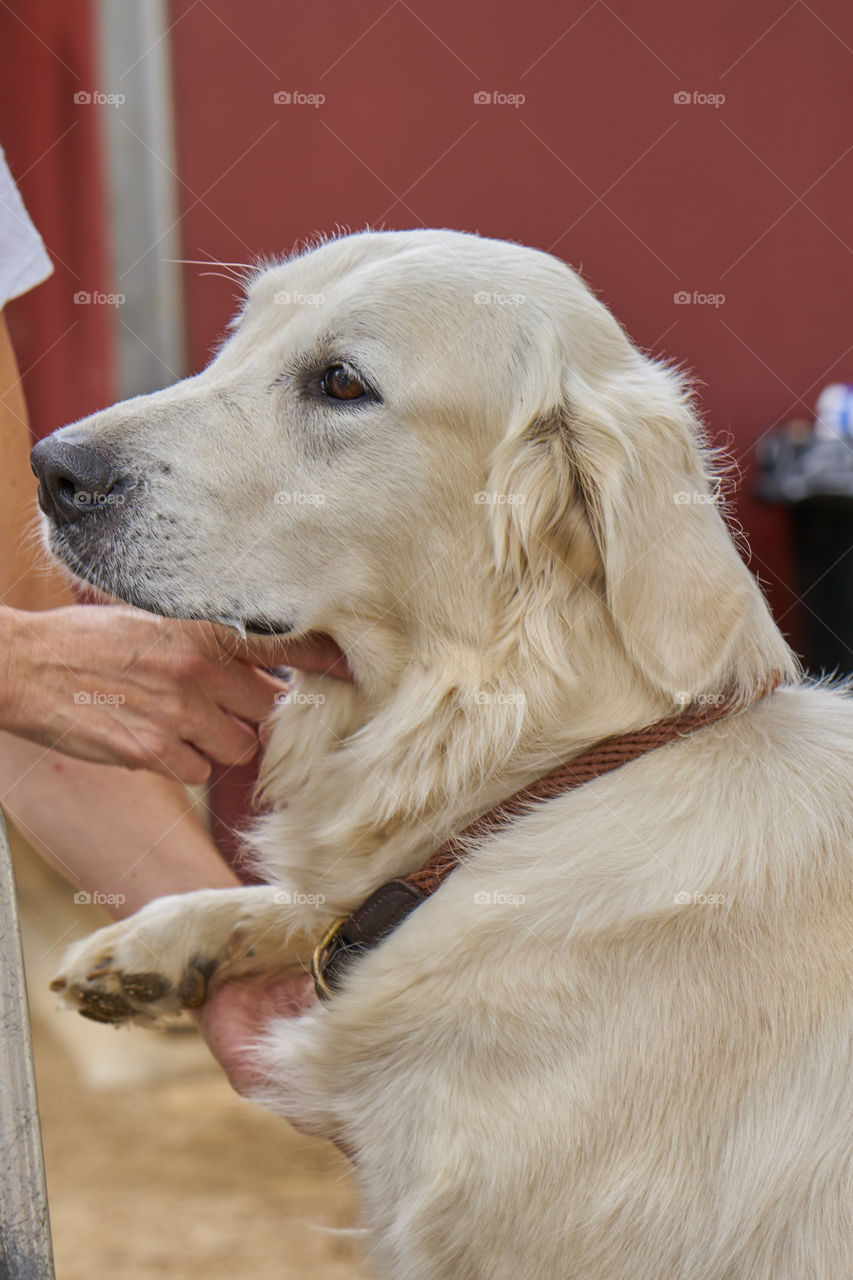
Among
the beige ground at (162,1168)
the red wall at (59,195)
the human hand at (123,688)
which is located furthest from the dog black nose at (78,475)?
the red wall at (59,195)

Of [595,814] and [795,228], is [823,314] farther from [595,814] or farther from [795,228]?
[595,814]

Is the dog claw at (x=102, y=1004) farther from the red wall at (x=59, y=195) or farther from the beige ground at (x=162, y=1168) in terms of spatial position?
the red wall at (x=59, y=195)

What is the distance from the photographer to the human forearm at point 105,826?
2.04 meters

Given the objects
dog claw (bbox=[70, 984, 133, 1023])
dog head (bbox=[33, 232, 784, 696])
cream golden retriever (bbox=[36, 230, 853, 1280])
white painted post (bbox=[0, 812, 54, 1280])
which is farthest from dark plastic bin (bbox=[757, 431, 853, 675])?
white painted post (bbox=[0, 812, 54, 1280])

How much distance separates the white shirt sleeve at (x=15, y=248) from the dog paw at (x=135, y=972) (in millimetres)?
1006

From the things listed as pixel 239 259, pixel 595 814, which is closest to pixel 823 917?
pixel 595 814

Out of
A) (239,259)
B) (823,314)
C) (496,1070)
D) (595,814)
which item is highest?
(823,314)

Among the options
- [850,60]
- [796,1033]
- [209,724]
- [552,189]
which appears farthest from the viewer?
[850,60]

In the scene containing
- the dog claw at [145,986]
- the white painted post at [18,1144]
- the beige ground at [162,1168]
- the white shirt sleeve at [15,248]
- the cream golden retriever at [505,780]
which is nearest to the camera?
the white painted post at [18,1144]

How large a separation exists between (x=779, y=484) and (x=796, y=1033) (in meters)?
3.45

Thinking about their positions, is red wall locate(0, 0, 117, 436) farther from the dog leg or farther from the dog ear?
the dog ear

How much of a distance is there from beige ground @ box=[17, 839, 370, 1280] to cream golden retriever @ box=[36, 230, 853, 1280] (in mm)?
1439

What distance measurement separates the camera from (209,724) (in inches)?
71.0

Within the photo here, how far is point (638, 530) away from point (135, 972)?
37.8 inches
